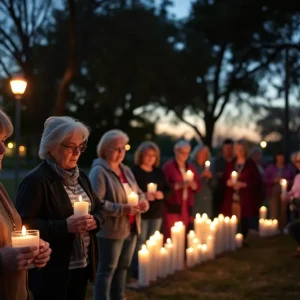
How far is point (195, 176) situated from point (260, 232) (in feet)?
9.16

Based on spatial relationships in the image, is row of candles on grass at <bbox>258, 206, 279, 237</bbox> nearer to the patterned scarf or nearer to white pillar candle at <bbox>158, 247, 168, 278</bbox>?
white pillar candle at <bbox>158, 247, 168, 278</bbox>

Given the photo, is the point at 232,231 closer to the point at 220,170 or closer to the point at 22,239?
the point at 220,170

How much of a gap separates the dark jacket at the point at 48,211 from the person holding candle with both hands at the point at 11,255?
49cm

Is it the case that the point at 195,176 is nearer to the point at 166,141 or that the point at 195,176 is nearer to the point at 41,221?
the point at 41,221

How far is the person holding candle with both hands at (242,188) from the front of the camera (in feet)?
28.0

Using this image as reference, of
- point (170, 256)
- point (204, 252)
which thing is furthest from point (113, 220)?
point (204, 252)

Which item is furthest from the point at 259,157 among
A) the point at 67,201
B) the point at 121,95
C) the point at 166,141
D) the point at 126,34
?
the point at 166,141

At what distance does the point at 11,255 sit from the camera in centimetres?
226

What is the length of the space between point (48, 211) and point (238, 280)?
149 inches

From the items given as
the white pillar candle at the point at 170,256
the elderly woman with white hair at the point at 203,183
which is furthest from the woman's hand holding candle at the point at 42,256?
the elderly woman with white hair at the point at 203,183

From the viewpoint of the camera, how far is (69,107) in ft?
103

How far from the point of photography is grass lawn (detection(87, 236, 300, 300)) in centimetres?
563

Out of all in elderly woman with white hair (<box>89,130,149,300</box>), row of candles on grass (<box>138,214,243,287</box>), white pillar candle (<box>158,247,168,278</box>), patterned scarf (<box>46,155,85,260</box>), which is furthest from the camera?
white pillar candle (<box>158,247,168,278</box>)

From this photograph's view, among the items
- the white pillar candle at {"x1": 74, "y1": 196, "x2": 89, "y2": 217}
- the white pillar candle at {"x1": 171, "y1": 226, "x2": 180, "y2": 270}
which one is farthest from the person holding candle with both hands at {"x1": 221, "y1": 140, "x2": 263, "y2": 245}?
the white pillar candle at {"x1": 74, "y1": 196, "x2": 89, "y2": 217}
